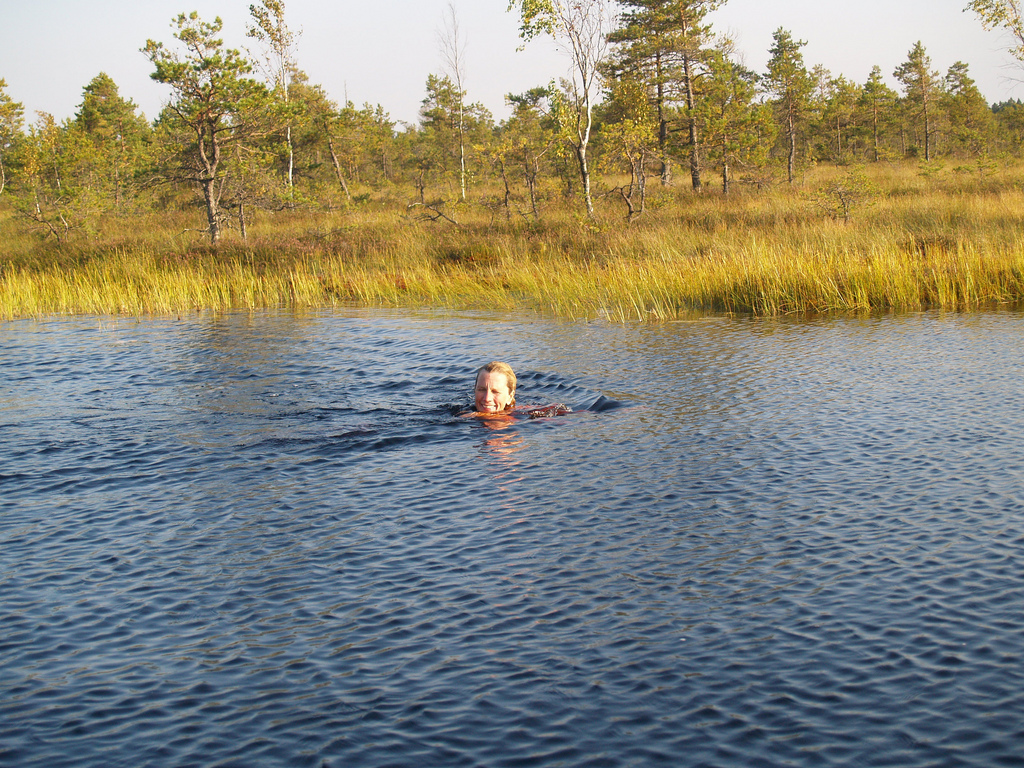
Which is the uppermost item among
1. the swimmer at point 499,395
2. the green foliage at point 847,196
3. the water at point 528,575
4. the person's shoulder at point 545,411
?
the green foliage at point 847,196


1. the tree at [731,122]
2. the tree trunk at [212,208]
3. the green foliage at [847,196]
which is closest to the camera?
the green foliage at [847,196]

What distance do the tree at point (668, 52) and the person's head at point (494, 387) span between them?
30590mm

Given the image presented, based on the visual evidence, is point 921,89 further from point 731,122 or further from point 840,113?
point 731,122

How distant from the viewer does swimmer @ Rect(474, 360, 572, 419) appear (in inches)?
289

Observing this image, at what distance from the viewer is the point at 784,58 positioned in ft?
157

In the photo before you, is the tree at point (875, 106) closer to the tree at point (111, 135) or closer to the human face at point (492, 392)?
the tree at point (111, 135)

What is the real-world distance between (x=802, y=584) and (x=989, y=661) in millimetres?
905

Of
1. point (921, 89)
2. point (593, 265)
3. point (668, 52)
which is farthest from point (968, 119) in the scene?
point (593, 265)

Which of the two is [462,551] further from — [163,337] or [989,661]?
[163,337]

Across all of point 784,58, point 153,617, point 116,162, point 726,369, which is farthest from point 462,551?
point 784,58

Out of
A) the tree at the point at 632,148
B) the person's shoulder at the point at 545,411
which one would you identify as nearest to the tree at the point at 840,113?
the tree at the point at 632,148

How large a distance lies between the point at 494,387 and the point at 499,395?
0.39ft

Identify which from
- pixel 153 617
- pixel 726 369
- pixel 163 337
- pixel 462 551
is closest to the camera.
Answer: pixel 153 617

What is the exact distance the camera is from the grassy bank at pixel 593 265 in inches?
524
